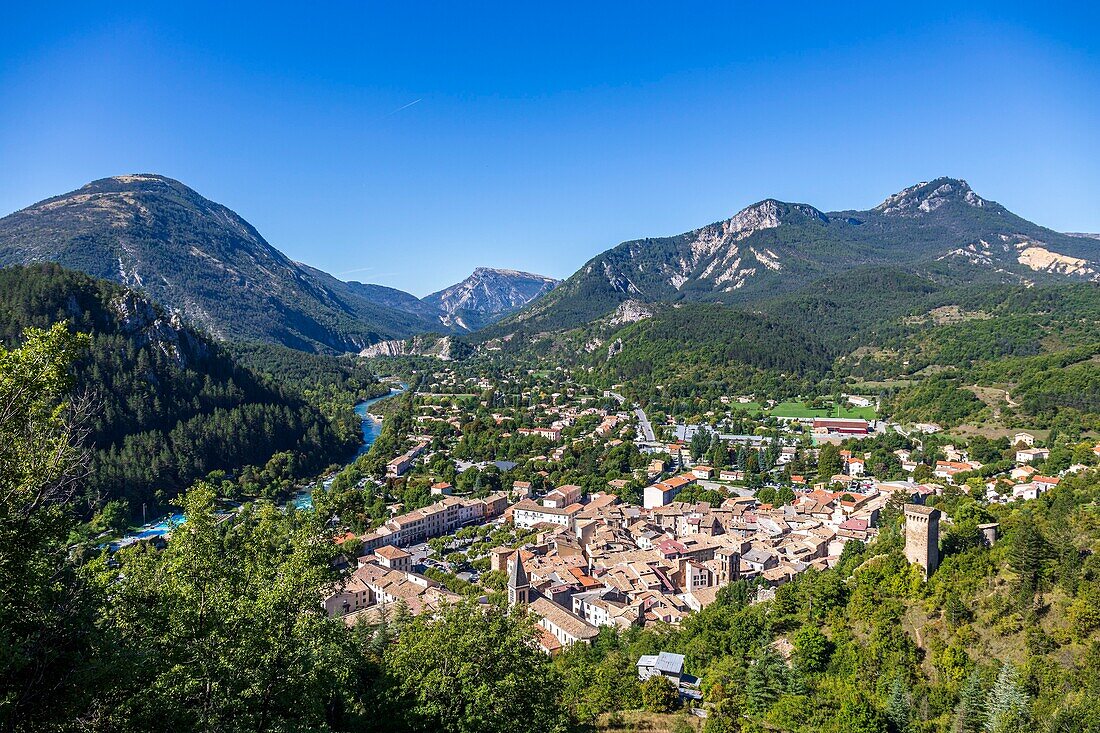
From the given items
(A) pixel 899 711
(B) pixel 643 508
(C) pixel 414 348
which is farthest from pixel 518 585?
(C) pixel 414 348

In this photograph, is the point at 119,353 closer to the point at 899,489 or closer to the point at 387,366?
the point at 899,489

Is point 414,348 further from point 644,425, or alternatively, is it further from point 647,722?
point 647,722

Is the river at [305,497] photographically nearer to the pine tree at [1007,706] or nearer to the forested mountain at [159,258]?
the pine tree at [1007,706]

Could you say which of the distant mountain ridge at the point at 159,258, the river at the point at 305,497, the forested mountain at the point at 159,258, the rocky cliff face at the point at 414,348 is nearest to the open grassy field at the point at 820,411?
the river at the point at 305,497

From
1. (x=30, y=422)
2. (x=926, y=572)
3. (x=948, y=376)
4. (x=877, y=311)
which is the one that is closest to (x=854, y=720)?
(x=926, y=572)

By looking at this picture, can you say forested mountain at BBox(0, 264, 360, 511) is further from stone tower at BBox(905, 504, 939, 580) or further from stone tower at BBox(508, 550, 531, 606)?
stone tower at BBox(905, 504, 939, 580)
